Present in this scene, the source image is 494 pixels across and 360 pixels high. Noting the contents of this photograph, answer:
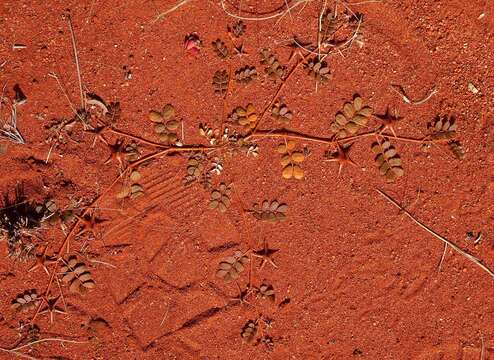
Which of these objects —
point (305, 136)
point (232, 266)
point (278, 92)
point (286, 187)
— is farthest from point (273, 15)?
point (232, 266)

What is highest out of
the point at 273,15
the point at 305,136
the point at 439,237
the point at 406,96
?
the point at 273,15

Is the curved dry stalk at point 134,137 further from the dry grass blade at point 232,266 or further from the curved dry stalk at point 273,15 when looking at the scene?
the curved dry stalk at point 273,15

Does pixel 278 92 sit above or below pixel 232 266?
above

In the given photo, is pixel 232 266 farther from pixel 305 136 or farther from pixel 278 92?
pixel 278 92

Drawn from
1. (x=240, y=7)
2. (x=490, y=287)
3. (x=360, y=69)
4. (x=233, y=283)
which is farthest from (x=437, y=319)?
(x=240, y=7)

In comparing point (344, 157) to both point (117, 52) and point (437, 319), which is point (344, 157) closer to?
point (437, 319)

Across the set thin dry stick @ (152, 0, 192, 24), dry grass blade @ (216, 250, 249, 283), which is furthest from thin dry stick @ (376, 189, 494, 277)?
thin dry stick @ (152, 0, 192, 24)
